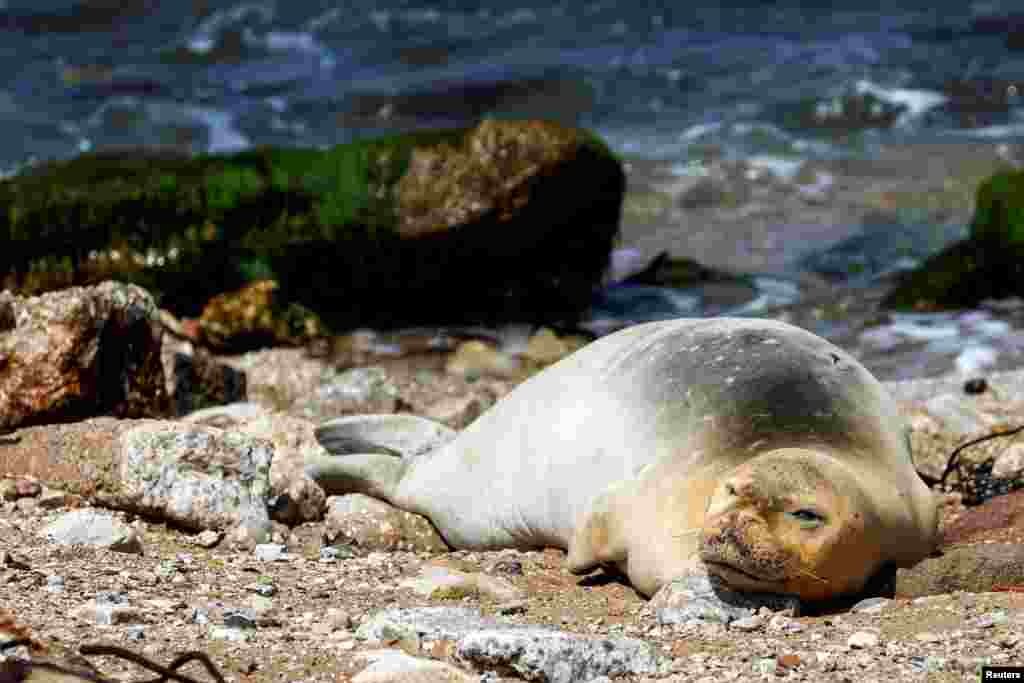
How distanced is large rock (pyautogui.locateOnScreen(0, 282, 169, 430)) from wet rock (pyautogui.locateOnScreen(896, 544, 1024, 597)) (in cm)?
272

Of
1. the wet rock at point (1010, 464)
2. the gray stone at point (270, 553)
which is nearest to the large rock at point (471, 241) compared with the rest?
the wet rock at point (1010, 464)

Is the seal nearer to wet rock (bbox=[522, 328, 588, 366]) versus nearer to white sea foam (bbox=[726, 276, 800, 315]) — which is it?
wet rock (bbox=[522, 328, 588, 366])

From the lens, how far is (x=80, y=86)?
53.9 feet

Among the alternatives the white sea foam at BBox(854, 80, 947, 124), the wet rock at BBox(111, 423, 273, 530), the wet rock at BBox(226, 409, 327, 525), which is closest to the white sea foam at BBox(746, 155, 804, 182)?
the white sea foam at BBox(854, 80, 947, 124)


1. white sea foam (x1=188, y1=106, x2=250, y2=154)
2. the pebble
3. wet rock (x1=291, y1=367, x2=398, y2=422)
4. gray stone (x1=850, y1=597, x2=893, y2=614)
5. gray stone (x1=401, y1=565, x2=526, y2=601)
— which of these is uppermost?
the pebble

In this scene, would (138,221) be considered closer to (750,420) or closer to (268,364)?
(268,364)

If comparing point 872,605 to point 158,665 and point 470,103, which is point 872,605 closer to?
point 158,665

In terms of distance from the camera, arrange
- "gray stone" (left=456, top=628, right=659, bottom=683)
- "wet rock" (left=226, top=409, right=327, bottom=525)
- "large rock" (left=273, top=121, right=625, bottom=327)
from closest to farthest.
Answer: "gray stone" (left=456, top=628, right=659, bottom=683) → "wet rock" (left=226, top=409, right=327, bottom=525) → "large rock" (left=273, top=121, right=625, bottom=327)

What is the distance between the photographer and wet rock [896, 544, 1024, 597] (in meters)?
4.17

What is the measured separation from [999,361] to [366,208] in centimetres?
341

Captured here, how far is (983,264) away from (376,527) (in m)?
5.46

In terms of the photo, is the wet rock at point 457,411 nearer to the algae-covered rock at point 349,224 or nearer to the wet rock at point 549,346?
the wet rock at point 549,346

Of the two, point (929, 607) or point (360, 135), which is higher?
point (929, 607)

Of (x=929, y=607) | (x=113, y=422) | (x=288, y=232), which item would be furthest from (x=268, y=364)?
(x=929, y=607)
